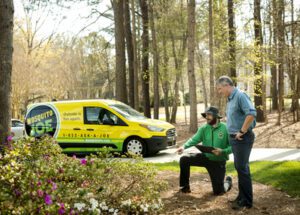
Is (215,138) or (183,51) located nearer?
(215,138)

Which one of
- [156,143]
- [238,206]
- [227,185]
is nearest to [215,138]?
[227,185]

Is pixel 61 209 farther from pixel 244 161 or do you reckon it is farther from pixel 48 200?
pixel 244 161

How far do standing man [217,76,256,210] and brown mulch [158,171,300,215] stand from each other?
0.84 ft

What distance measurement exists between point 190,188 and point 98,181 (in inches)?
109

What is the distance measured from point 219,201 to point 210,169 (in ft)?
1.97

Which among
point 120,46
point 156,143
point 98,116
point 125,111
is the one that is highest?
point 120,46

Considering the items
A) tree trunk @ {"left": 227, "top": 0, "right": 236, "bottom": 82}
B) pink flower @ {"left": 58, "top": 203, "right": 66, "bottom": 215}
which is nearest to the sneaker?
pink flower @ {"left": 58, "top": 203, "right": 66, "bottom": 215}

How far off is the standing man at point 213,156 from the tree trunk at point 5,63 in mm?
2832

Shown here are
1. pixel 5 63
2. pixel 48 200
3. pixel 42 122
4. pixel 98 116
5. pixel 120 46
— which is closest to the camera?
pixel 48 200

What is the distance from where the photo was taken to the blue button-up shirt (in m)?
5.68

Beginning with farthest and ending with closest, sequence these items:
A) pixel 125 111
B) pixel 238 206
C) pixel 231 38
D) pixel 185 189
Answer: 1. pixel 231 38
2. pixel 125 111
3. pixel 185 189
4. pixel 238 206

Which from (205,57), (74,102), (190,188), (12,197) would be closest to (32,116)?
(74,102)

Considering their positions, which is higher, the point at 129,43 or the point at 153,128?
the point at 129,43

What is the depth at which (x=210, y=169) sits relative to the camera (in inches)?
268
